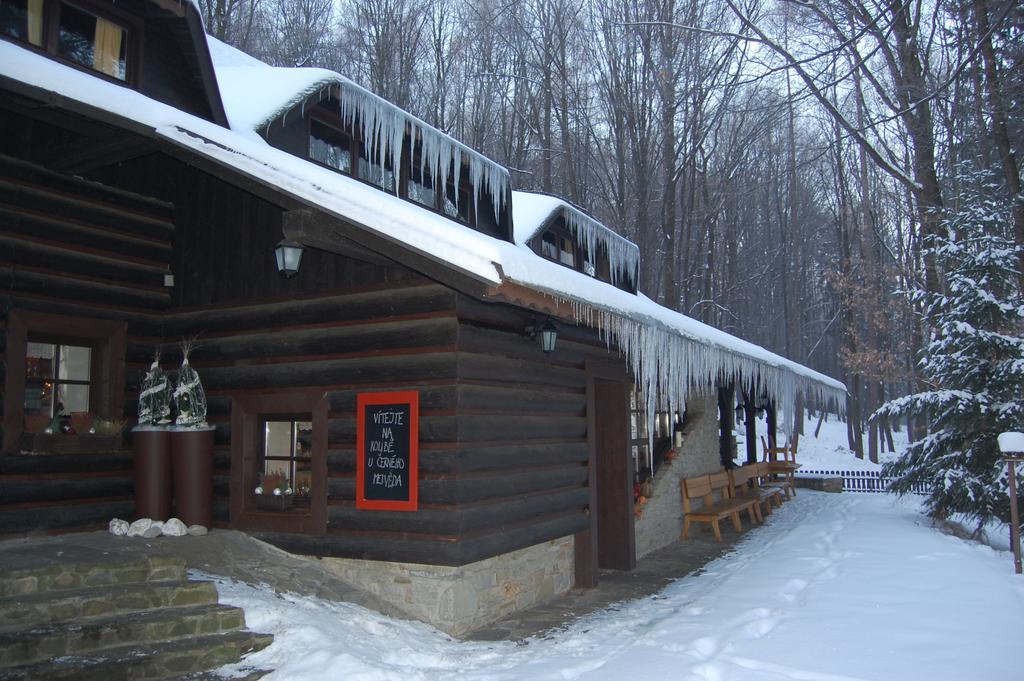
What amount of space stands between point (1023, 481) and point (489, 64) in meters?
16.9

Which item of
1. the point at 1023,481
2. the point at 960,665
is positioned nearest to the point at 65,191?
the point at 960,665

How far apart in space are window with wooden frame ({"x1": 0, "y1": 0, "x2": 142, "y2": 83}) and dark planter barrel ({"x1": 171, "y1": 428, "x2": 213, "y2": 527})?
139 inches

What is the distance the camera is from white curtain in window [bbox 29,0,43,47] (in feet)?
22.2

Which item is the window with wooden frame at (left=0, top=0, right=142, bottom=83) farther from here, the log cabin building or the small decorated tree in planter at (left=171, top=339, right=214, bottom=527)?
the small decorated tree in planter at (left=171, top=339, right=214, bottom=527)

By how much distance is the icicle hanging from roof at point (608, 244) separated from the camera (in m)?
13.7

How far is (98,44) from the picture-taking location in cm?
725

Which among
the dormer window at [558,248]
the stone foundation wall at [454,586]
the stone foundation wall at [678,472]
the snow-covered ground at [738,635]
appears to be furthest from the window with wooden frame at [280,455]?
the dormer window at [558,248]

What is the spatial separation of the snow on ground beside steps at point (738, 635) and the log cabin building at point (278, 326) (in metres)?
0.80

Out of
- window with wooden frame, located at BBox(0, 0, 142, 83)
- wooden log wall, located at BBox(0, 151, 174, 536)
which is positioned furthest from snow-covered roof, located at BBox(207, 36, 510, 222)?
wooden log wall, located at BBox(0, 151, 174, 536)

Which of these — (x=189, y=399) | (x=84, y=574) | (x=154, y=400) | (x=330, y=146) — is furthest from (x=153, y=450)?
(x=330, y=146)

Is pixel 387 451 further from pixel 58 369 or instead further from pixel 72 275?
pixel 72 275

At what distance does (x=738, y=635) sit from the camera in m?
5.59

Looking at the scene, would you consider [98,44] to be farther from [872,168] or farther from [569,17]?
[872,168]

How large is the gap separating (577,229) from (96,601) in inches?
408
